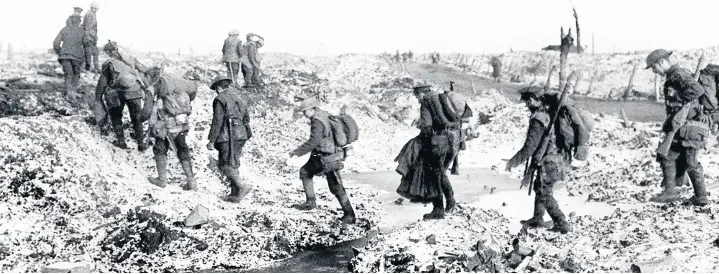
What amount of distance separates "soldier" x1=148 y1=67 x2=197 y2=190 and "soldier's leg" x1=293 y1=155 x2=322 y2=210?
166cm

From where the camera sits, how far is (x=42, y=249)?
5738 millimetres

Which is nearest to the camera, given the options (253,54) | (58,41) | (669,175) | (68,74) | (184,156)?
(669,175)

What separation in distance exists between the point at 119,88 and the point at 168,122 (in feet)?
4.16

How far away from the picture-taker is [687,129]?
7.09m

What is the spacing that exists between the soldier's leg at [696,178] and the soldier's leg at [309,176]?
14.7ft

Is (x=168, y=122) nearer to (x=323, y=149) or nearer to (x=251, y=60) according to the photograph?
(x=323, y=149)

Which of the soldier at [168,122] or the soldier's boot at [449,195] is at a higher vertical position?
the soldier at [168,122]

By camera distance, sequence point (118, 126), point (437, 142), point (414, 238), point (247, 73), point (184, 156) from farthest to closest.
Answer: point (247, 73) < point (118, 126) < point (184, 156) < point (437, 142) < point (414, 238)

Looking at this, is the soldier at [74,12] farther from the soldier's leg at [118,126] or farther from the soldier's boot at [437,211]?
the soldier's boot at [437,211]

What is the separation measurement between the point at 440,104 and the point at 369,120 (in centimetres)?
1215

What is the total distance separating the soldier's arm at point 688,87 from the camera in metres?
6.87

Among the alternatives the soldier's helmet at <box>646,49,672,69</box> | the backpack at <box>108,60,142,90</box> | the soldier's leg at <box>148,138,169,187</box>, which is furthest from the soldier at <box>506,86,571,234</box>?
the backpack at <box>108,60,142,90</box>

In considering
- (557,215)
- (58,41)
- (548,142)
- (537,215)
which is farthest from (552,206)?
(58,41)

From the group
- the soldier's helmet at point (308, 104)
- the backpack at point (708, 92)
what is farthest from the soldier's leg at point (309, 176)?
the backpack at point (708, 92)
